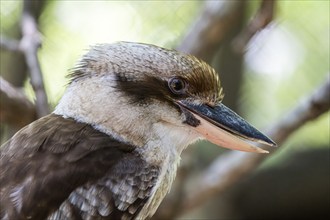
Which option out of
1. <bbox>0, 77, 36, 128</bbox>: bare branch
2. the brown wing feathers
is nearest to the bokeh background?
<bbox>0, 77, 36, 128</bbox>: bare branch

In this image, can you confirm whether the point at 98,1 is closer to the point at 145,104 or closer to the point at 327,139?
the point at 327,139

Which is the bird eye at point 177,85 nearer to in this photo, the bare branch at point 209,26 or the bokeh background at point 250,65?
the bare branch at point 209,26

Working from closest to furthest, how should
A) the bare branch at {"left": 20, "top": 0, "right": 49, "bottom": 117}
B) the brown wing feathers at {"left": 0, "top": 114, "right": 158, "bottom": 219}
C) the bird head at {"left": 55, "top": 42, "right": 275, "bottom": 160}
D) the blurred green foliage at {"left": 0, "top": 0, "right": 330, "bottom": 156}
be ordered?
1. the brown wing feathers at {"left": 0, "top": 114, "right": 158, "bottom": 219}
2. the bird head at {"left": 55, "top": 42, "right": 275, "bottom": 160}
3. the bare branch at {"left": 20, "top": 0, "right": 49, "bottom": 117}
4. the blurred green foliage at {"left": 0, "top": 0, "right": 330, "bottom": 156}

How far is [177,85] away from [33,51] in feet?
2.99

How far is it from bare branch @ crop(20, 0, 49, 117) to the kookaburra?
477 millimetres

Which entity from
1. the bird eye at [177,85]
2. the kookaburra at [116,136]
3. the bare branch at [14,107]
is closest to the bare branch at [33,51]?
the bare branch at [14,107]

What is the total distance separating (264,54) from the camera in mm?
4035

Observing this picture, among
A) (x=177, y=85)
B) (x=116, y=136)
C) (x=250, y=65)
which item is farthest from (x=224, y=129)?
(x=250, y=65)

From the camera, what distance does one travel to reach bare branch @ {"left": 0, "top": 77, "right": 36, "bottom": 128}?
108 inches

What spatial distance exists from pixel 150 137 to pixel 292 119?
0.97 meters

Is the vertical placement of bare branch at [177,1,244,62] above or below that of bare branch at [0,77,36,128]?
above

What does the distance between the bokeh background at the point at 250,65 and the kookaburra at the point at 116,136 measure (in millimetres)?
1147

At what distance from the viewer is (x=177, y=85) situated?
90.4 inches

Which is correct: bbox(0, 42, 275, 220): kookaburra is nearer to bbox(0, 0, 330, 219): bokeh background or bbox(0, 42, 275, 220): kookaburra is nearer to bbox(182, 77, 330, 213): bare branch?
bbox(182, 77, 330, 213): bare branch
